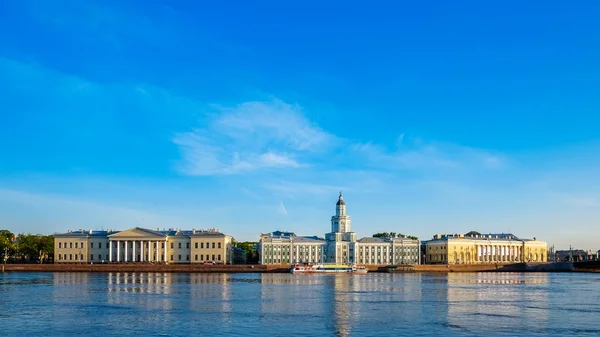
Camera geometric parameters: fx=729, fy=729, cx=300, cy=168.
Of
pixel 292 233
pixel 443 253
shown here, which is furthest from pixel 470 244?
pixel 292 233

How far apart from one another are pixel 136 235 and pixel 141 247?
2.42 meters

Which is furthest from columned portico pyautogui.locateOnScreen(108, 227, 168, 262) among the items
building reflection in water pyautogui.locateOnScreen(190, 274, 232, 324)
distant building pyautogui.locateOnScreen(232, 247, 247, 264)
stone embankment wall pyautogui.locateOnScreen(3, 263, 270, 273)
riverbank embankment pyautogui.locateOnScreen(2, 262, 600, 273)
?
building reflection in water pyautogui.locateOnScreen(190, 274, 232, 324)

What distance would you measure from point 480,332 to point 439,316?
22.1 feet

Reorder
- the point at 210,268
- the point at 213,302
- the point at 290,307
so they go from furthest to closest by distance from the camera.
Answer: the point at 210,268 < the point at 213,302 < the point at 290,307

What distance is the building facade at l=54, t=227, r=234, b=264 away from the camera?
429 feet

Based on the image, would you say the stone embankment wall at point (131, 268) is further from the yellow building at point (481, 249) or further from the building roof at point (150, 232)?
the yellow building at point (481, 249)

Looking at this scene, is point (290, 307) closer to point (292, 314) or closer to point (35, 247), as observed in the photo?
point (292, 314)

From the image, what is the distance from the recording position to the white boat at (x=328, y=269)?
122m

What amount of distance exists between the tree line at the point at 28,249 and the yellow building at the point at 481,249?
74.9 meters

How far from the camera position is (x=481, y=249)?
150m

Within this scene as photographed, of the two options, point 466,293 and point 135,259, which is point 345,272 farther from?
point 466,293

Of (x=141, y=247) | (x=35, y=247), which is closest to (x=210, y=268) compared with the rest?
(x=141, y=247)

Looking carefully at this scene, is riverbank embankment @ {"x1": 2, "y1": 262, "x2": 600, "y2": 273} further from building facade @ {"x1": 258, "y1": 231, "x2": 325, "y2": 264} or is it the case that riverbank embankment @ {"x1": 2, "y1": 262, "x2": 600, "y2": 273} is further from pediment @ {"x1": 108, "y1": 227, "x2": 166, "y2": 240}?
building facade @ {"x1": 258, "y1": 231, "x2": 325, "y2": 264}

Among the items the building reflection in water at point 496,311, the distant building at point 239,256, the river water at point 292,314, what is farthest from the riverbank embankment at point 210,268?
the building reflection in water at point 496,311
